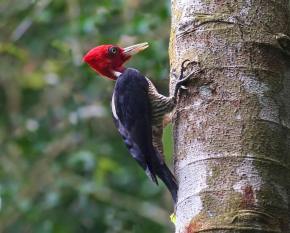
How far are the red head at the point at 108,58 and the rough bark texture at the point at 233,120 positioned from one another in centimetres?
86

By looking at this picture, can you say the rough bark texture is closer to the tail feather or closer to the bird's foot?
the bird's foot

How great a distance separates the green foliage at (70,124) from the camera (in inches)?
185

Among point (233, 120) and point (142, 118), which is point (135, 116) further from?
point (233, 120)

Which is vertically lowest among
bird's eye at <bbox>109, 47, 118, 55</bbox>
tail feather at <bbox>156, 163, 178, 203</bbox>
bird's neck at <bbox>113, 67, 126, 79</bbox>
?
tail feather at <bbox>156, 163, 178, 203</bbox>

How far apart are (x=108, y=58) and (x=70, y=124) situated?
1.86 m

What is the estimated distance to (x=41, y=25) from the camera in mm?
5008

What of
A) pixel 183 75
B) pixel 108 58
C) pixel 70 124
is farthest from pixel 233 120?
pixel 70 124

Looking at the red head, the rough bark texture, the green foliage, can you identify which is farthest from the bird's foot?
the green foliage

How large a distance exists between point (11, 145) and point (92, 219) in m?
0.99

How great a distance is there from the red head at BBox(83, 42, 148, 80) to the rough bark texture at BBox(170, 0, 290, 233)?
0.86 m

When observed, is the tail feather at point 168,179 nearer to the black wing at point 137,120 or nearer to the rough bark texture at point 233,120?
the black wing at point 137,120

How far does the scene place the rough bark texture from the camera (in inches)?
80.7

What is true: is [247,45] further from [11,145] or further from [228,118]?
[11,145]

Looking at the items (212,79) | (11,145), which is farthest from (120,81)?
(11,145)
